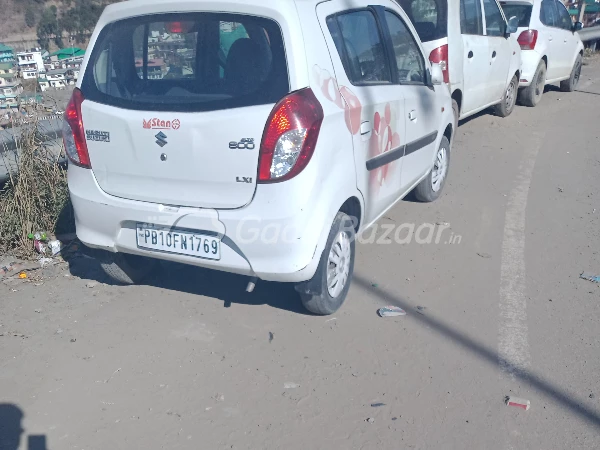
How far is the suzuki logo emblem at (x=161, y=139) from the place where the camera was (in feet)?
11.7

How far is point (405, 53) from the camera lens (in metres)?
5.01

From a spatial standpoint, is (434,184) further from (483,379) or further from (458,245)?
(483,379)

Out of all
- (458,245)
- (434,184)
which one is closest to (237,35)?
(458,245)

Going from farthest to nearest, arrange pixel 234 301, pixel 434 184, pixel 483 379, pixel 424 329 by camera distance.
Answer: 1. pixel 434 184
2. pixel 234 301
3. pixel 424 329
4. pixel 483 379

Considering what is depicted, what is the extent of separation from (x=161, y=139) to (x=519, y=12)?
30.0ft

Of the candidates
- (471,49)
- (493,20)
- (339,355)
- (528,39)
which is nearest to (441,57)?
(471,49)

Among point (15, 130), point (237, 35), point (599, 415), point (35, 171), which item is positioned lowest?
point (599, 415)

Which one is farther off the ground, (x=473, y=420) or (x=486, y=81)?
(x=486, y=81)

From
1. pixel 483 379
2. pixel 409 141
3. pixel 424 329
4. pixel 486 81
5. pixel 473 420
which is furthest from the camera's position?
pixel 486 81

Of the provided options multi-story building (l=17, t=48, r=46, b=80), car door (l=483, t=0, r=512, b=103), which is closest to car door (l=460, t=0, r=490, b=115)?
car door (l=483, t=0, r=512, b=103)

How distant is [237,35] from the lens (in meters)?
3.59

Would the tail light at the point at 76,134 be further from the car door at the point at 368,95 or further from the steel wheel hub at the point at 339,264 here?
the steel wheel hub at the point at 339,264

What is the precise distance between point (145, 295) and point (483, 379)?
2375 millimetres

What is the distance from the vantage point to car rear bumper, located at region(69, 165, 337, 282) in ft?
11.4
